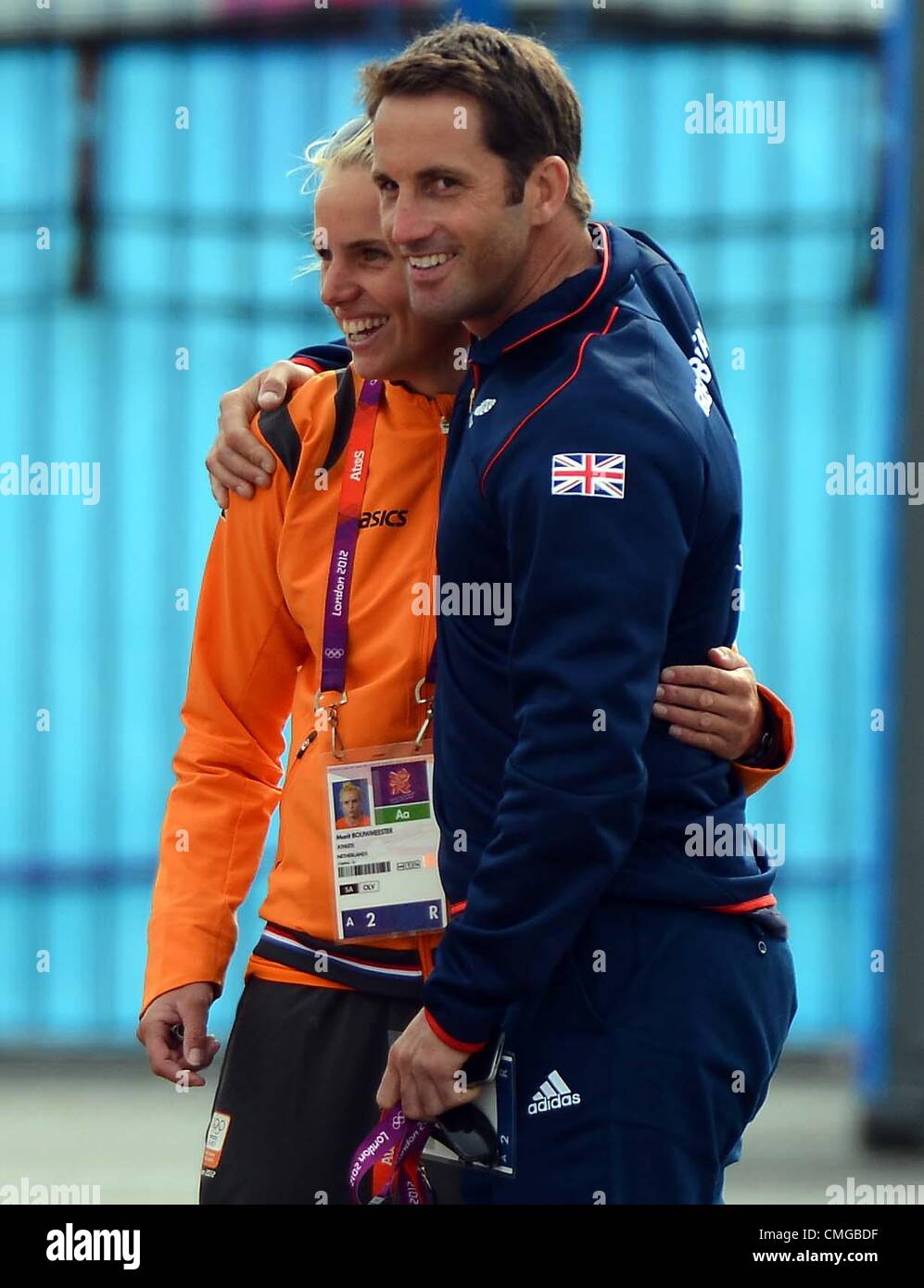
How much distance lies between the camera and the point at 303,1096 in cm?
221

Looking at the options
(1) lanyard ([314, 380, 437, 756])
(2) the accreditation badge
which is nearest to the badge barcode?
(2) the accreditation badge

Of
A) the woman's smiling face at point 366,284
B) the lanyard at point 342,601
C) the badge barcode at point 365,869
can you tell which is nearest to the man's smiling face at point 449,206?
the woman's smiling face at point 366,284

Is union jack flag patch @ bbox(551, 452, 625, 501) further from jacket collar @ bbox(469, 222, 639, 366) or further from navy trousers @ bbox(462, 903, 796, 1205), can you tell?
navy trousers @ bbox(462, 903, 796, 1205)

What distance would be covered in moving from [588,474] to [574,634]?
0.15m

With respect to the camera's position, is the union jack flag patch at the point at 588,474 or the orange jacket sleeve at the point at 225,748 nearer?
the union jack flag patch at the point at 588,474

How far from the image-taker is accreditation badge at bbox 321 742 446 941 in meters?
2.17

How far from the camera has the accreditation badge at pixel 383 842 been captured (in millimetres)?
2166

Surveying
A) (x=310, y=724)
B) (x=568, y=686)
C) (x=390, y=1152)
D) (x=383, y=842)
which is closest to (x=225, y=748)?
(x=310, y=724)

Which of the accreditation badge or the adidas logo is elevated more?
the accreditation badge

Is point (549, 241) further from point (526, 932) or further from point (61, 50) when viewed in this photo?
point (61, 50)

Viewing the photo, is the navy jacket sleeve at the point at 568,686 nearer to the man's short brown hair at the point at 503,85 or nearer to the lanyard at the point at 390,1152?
the lanyard at the point at 390,1152

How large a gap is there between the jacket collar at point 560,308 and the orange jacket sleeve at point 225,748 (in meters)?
0.43

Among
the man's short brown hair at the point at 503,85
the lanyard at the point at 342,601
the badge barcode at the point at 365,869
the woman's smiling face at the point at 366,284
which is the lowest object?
the badge barcode at the point at 365,869

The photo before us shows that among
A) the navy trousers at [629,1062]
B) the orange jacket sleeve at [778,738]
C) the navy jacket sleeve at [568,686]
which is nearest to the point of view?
the navy jacket sleeve at [568,686]
